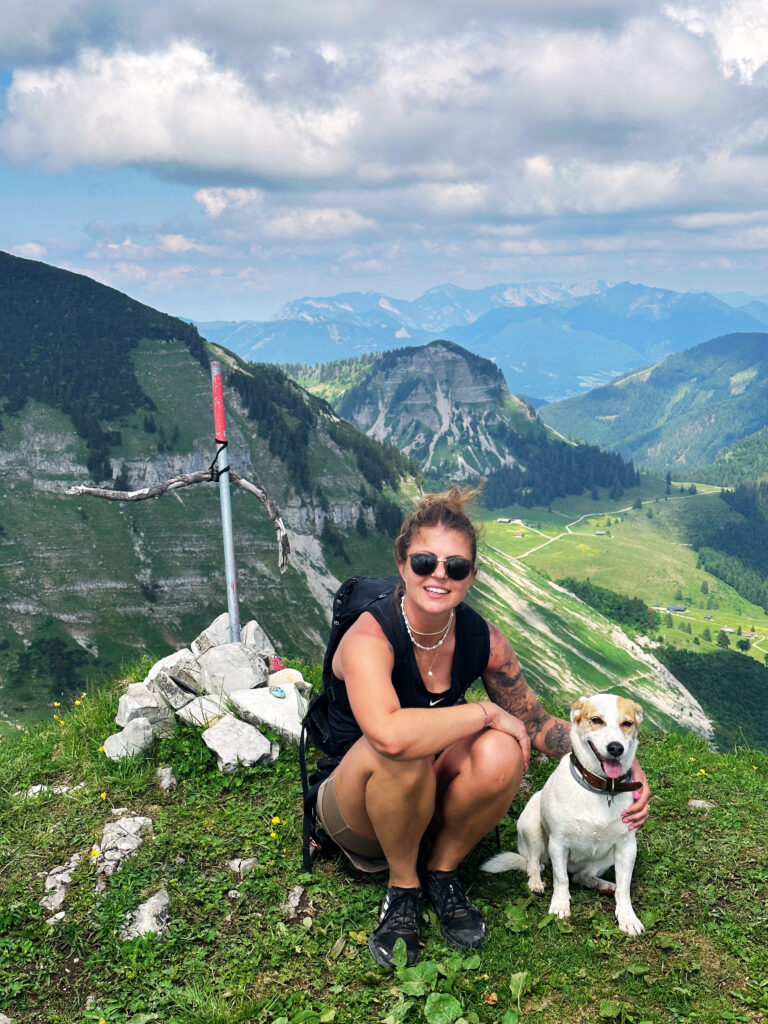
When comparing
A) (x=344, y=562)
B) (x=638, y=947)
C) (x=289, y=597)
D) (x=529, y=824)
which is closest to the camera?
(x=638, y=947)

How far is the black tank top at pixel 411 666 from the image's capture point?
5.88 m

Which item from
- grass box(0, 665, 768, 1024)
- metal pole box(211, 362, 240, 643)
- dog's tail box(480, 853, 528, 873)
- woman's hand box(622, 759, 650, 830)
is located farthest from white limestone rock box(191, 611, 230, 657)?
woman's hand box(622, 759, 650, 830)

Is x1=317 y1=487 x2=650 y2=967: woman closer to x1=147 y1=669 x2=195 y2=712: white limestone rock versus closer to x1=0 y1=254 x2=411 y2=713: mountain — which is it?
x1=147 y1=669 x2=195 y2=712: white limestone rock

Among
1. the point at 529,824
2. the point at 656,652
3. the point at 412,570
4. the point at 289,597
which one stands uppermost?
the point at 412,570

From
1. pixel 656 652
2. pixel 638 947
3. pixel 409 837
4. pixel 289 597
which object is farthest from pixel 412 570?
pixel 656 652

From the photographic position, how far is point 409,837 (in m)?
5.99

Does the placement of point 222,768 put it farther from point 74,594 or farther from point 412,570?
point 74,594

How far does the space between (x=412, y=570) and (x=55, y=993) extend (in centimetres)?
452

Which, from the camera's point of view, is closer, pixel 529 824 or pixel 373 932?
pixel 373 932

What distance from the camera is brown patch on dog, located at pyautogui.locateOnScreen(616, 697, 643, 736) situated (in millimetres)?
5992

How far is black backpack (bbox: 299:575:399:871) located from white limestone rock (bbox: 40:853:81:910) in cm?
231

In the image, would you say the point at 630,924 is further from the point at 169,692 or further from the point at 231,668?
the point at 169,692

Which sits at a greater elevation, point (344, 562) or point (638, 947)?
point (638, 947)

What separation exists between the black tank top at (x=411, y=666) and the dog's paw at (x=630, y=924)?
7.77ft
